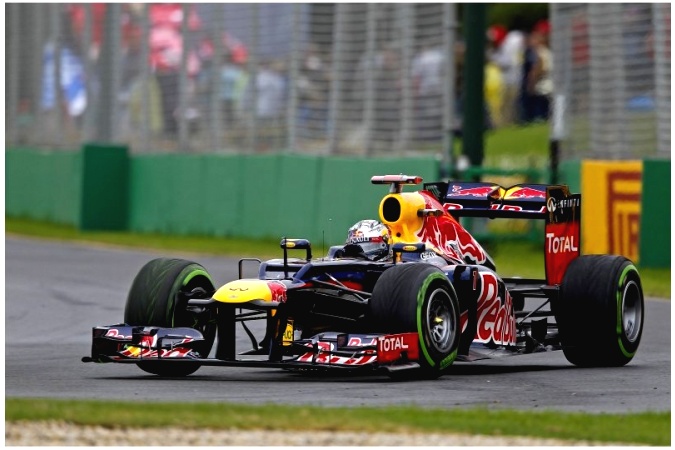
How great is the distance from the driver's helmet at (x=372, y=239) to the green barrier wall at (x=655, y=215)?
29.3ft

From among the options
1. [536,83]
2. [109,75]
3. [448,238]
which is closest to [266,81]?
[536,83]

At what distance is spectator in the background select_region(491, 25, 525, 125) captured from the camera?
104 feet

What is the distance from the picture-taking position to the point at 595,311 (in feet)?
39.7

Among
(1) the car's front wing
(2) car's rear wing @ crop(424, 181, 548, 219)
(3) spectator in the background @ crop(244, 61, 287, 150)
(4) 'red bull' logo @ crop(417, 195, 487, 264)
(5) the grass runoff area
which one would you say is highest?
(3) spectator in the background @ crop(244, 61, 287, 150)

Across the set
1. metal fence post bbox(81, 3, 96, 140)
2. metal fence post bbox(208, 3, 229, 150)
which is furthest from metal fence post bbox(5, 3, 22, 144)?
metal fence post bbox(208, 3, 229, 150)

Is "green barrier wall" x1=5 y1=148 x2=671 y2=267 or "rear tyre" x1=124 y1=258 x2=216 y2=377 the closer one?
A: "rear tyre" x1=124 y1=258 x2=216 y2=377

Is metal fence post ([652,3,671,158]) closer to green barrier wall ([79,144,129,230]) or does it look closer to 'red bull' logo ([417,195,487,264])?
'red bull' logo ([417,195,487,264])

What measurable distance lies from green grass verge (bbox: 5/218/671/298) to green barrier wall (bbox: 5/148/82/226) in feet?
1.35

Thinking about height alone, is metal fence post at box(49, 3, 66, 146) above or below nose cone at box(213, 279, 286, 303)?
above

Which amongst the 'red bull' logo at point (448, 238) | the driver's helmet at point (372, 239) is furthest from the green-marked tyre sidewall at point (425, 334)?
the 'red bull' logo at point (448, 238)

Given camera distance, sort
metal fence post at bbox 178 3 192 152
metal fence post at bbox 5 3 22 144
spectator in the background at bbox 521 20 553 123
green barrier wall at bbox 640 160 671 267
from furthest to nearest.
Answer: metal fence post at bbox 5 3 22 144, spectator in the background at bbox 521 20 553 123, metal fence post at bbox 178 3 192 152, green barrier wall at bbox 640 160 671 267

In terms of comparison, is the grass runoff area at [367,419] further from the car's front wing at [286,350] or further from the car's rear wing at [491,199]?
the car's rear wing at [491,199]

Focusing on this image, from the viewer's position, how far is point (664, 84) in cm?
2159

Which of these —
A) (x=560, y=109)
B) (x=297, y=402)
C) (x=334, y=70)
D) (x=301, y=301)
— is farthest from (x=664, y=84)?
(x=297, y=402)
